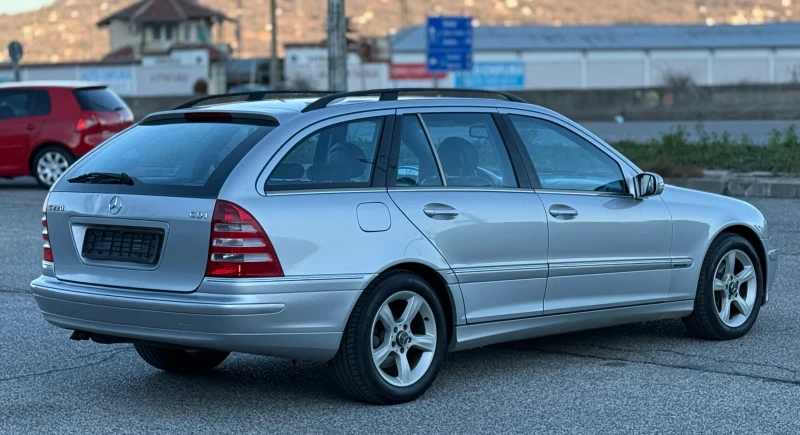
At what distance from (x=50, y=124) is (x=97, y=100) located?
2.53 feet

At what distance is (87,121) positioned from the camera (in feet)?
62.6

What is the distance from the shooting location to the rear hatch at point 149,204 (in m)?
5.76

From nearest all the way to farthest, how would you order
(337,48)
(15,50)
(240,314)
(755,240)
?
1. (240,314)
2. (755,240)
3. (337,48)
4. (15,50)

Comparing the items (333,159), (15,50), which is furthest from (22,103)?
(333,159)

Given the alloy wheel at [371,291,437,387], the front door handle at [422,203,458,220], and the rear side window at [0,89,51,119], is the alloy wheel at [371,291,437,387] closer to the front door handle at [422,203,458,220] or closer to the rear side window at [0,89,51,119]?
the front door handle at [422,203,458,220]

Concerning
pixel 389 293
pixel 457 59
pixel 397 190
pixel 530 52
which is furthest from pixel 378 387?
pixel 530 52

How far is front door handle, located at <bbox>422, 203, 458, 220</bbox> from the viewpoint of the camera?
6.25 m

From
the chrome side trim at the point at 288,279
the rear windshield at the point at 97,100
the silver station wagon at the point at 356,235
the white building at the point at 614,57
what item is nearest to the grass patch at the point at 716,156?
the rear windshield at the point at 97,100

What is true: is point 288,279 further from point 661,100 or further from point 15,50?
point 661,100

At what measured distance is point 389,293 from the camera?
6023 mm

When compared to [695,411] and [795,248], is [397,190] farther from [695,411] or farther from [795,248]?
[795,248]

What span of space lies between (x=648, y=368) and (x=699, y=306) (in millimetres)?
842

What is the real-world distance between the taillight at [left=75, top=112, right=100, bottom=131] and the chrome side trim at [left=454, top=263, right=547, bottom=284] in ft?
44.4

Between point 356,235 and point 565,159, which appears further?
point 565,159
